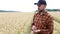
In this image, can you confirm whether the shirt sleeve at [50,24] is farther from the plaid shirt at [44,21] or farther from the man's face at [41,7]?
the man's face at [41,7]

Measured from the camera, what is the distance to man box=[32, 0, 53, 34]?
7.61 feet

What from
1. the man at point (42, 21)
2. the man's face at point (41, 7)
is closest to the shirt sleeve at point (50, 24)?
the man at point (42, 21)

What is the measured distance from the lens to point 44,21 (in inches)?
92.9

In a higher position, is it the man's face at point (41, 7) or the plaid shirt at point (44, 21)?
the man's face at point (41, 7)

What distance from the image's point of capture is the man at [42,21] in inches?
91.3

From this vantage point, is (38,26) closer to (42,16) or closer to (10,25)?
(42,16)

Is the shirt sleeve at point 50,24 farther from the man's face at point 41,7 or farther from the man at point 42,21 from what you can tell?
the man's face at point 41,7

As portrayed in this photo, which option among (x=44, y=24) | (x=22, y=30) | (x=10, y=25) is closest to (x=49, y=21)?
(x=44, y=24)

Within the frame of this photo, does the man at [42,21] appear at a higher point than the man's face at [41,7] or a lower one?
lower

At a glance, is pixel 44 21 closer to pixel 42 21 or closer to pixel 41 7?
pixel 42 21

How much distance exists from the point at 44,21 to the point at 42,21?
0.03m

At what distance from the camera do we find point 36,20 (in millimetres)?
2412

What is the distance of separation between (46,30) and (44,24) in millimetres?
68

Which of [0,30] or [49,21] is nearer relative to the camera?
[49,21]
